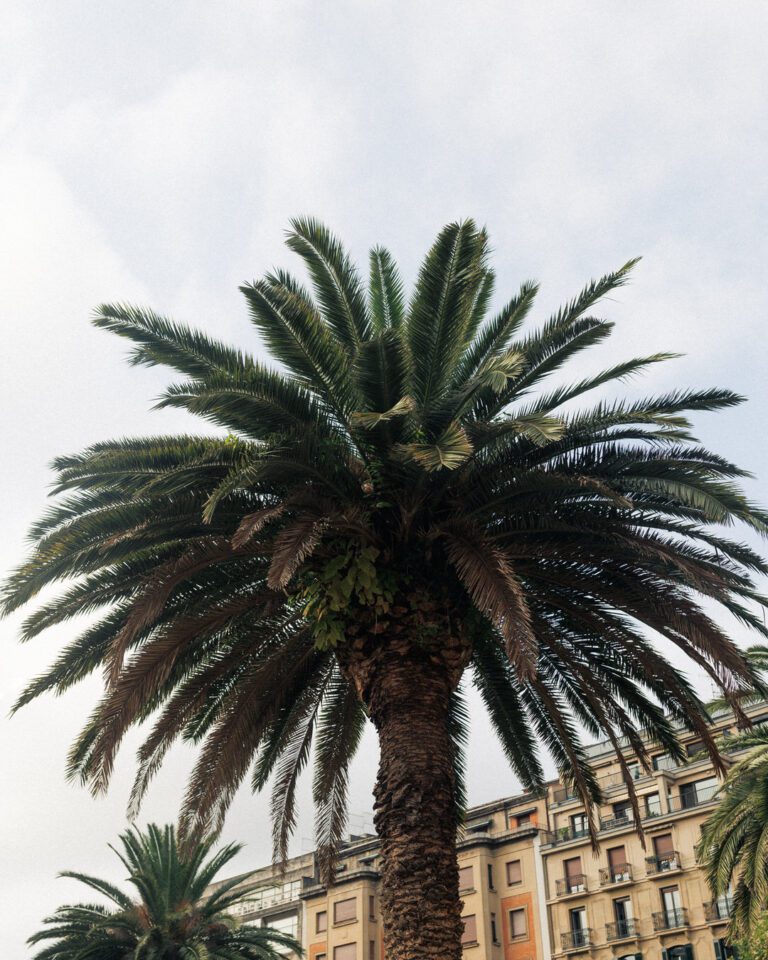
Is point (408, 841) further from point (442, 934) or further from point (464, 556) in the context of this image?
point (464, 556)

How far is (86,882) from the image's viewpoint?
33938 millimetres

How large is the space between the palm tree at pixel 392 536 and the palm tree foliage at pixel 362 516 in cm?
3

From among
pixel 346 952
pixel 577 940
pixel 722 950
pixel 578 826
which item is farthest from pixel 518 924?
pixel 346 952

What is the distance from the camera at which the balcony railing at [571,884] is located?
175ft

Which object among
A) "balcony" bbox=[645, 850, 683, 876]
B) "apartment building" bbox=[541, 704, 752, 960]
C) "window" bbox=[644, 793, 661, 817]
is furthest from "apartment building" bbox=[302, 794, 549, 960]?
"balcony" bbox=[645, 850, 683, 876]

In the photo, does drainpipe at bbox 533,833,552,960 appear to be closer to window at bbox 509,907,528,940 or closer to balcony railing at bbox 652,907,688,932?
window at bbox 509,907,528,940

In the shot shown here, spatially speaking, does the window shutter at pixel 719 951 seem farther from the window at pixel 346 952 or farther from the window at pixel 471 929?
the window at pixel 346 952

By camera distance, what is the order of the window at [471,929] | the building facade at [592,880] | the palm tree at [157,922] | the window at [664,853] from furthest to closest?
the window at [471,929]
the window at [664,853]
the building facade at [592,880]
the palm tree at [157,922]

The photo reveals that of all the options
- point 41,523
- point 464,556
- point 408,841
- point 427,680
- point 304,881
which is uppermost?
A: point 304,881

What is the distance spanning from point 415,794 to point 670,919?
4346cm

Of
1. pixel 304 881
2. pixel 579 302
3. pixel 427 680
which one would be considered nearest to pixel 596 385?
pixel 579 302

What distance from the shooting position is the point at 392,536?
484 inches

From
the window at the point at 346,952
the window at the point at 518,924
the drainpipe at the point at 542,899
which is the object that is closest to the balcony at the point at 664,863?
the drainpipe at the point at 542,899

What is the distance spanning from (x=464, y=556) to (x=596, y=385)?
2694 mm
